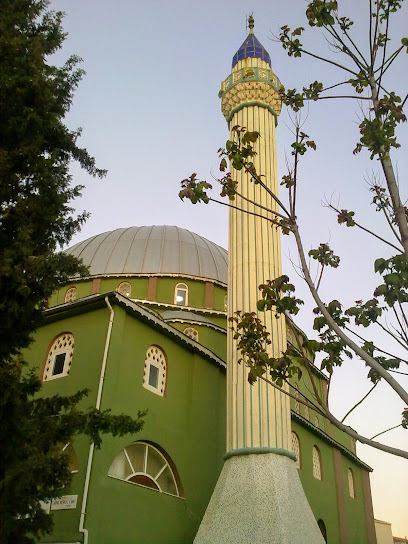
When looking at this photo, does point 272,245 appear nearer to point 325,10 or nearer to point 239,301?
point 239,301

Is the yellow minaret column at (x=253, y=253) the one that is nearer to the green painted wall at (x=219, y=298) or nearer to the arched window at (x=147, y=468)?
the arched window at (x=147, y=468)

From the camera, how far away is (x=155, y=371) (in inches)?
528

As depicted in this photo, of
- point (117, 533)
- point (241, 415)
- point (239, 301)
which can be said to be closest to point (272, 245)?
point (239, 301)

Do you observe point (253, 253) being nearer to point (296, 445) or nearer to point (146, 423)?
point (146, 423)

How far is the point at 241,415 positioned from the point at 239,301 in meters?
2.82

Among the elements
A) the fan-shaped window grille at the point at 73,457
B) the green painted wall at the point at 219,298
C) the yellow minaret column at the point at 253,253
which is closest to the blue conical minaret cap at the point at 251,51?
the yellow minaret column at the point at 253,253

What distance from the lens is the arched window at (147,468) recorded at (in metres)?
11.6

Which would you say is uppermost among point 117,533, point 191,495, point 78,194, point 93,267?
point 93,267

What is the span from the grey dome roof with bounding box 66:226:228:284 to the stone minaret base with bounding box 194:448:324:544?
1049 cm

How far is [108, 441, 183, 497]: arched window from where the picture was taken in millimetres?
11570

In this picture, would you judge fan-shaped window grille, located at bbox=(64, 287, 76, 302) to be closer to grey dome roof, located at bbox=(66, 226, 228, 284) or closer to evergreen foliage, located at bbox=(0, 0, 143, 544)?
grey dome roof, located at bbox=(66, 226, 228, 284)

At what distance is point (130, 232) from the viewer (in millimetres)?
24844

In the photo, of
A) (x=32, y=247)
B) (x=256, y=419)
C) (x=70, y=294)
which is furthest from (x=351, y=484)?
(x=32, y=247)

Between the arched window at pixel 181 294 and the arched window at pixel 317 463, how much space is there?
6.81 meters
